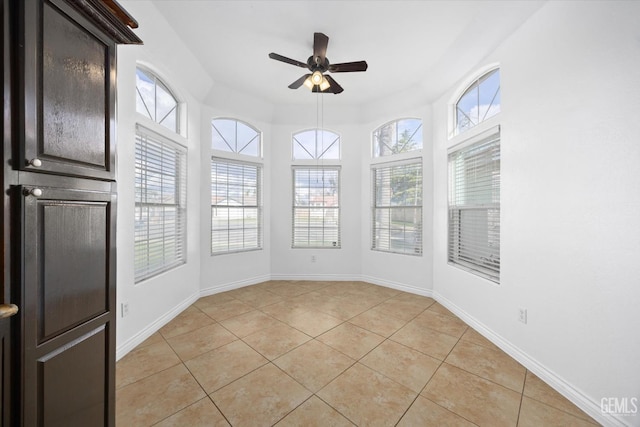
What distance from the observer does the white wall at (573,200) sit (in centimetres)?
146

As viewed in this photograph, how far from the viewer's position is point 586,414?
1.60m

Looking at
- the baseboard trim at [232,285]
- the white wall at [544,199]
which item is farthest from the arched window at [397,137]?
the baseboard trim at [232,285]

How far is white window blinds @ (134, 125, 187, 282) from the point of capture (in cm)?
252

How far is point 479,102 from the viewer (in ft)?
9.27

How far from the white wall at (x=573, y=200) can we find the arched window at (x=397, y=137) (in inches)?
57.2

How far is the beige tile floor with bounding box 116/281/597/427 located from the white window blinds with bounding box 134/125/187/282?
760mm

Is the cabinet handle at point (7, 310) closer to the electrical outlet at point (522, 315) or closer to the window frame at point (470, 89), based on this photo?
the electrical outlet at point (522, 315)

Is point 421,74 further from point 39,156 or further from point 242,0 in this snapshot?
point 39,156

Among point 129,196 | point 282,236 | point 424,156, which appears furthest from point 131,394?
point 424,156

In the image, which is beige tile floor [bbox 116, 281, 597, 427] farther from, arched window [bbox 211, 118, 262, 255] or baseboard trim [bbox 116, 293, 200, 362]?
arched window [bbox 211, 118, 262, 255]

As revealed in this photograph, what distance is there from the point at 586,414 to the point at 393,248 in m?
2.64

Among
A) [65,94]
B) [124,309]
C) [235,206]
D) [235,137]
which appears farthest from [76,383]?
[235,137]

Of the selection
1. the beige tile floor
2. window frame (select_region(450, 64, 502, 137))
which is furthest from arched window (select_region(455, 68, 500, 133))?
the beige tile floor

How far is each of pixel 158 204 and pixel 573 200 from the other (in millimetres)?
3787
